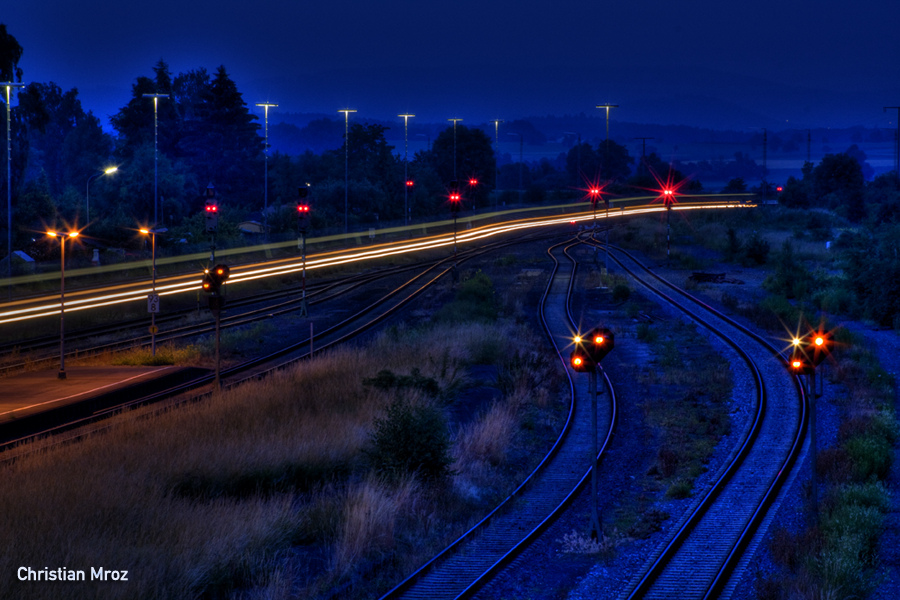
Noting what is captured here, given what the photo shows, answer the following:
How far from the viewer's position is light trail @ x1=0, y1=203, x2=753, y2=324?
39562 millimetres

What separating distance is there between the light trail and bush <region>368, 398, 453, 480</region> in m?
26.3

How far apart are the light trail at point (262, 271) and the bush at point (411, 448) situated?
2626 centimetres

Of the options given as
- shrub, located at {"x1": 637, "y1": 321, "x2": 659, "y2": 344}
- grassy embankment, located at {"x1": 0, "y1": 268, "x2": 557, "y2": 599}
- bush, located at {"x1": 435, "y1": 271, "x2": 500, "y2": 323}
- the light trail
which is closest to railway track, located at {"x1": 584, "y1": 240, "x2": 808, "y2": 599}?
grassy embankment, located at {"x1": 0, "y1": 268, "x2": 557, "y2": 599}

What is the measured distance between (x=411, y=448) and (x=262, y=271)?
36689 mm

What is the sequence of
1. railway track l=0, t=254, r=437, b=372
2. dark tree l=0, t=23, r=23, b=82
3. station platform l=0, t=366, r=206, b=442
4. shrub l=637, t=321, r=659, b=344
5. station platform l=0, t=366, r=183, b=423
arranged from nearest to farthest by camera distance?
station platform l=0, t=366, r=206, b=442
station platform l=0, t=366, r=183, b=423
railway track l=0, t=254, r=437, b=372
shrub l=637, t=321, r=659, b=344
dark tree l=0, t=23, r=23, b=82

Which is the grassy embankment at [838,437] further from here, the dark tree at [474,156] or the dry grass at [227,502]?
the dark tree at [474,156]

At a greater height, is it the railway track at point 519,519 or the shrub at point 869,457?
the shrub at point 869,457

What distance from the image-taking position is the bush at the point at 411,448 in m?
17.2

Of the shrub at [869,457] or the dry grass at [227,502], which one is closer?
the dry grass at [227,502]

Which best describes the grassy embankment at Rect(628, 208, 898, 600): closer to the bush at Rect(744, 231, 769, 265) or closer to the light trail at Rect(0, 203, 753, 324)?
the bush at Rect(744, 231, 769, 265)

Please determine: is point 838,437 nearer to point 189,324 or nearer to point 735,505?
point 735,505

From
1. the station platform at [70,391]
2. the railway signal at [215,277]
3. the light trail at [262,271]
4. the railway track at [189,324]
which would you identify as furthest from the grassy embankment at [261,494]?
the light trail at [262,271]

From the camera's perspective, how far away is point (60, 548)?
37.4 ft

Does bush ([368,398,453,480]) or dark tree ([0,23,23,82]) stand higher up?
dark tree ([0,23,23,82])
